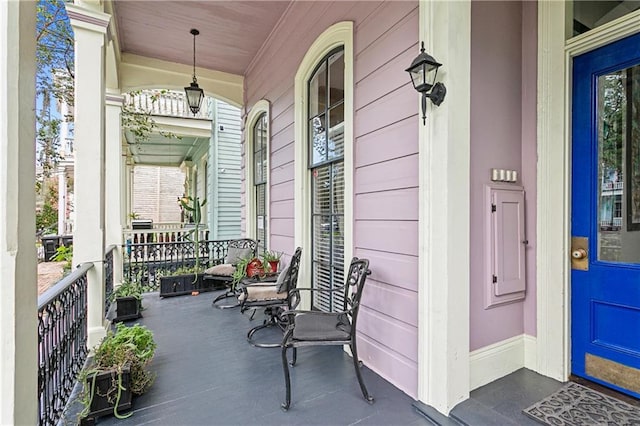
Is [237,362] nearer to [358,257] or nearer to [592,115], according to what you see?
[358,257]

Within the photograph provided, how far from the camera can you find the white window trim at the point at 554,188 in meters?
2.25

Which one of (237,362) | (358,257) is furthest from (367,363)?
(237,362)

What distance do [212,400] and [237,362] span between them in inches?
22.6

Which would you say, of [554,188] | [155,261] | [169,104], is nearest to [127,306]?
[155,261]

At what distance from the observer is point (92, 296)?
2949mm

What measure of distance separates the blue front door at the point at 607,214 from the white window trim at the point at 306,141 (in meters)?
1.70

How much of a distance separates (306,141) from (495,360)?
9.36 ft

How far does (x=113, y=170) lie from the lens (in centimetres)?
461

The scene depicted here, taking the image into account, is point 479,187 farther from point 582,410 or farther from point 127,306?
point 127,306

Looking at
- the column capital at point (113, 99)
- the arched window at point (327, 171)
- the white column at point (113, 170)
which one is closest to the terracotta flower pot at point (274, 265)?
the arched window at point (327, 171)

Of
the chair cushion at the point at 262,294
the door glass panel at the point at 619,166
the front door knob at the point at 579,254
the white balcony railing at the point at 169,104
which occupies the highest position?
the white balcony railing at the point at 169,104

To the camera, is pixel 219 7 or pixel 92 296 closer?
pixel 92 296

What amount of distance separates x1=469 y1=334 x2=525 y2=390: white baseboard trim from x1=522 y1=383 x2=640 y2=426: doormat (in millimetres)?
305

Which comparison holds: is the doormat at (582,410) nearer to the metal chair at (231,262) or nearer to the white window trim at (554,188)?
the white window trim at (554,188)
